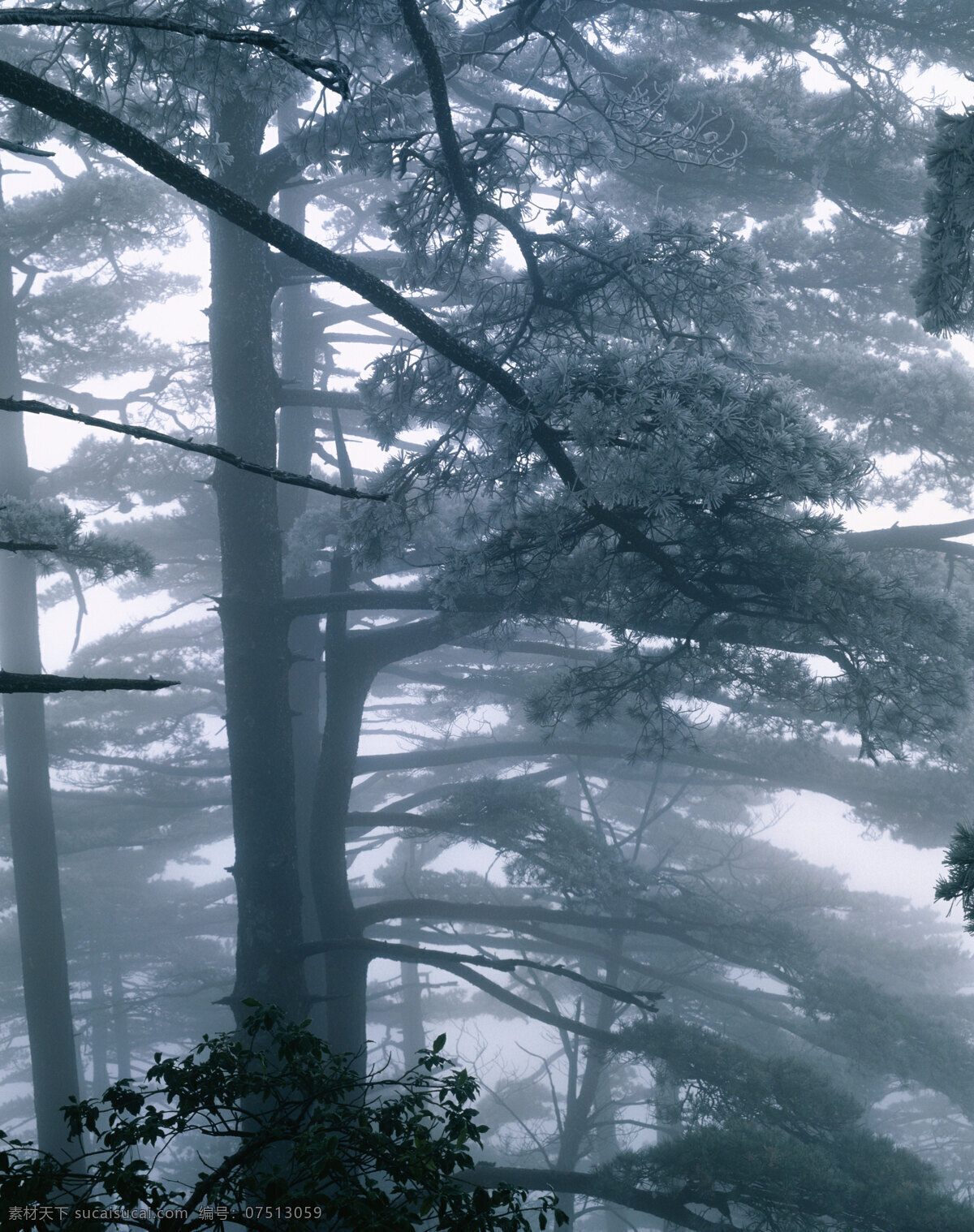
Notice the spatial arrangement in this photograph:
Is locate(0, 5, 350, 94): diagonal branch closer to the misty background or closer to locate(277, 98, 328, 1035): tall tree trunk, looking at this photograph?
the misty background

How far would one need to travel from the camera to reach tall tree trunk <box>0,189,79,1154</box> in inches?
404

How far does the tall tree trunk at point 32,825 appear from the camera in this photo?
10266 mm

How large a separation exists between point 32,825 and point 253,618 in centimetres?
551

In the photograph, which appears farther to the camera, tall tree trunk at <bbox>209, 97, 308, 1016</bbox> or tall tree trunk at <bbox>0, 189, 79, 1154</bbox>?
tall tree trunk at <bbox>0, 189, 79, 1154</bbox>

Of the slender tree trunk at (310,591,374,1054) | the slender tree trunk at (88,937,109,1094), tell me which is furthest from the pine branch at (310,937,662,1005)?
the slender tree trunk at (88,937,109,1094)

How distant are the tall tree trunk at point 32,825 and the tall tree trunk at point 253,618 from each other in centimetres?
398

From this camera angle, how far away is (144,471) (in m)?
13.2

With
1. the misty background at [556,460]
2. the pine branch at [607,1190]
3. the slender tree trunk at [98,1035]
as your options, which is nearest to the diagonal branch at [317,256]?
the misty background at [556,460]

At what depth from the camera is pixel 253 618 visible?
790cm

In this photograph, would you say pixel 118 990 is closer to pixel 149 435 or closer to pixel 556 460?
pixel 556 460

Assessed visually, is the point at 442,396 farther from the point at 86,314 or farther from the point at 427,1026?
the point at 427,1026

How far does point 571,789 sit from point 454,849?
951cm

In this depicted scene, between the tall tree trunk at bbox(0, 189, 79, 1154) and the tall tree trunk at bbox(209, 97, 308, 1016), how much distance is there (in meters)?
3.98

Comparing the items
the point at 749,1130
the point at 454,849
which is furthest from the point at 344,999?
the point at 454,849
